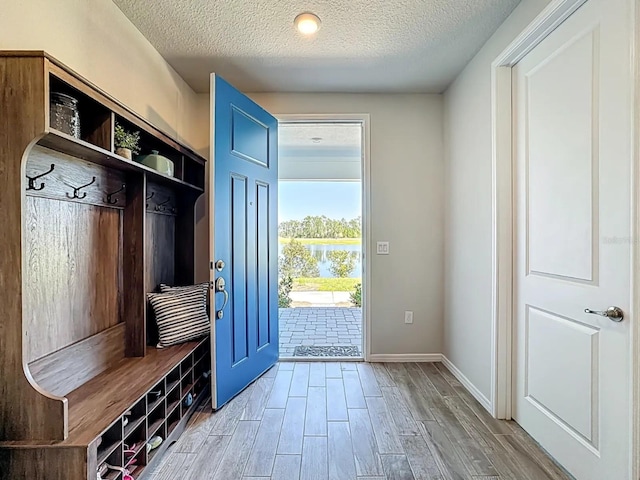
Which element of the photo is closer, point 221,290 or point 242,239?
point 221,290

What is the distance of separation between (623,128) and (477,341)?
A: 5.40ft

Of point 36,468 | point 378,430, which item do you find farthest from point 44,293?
point 378,430

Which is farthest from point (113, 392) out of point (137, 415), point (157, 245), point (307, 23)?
point (307, 23)

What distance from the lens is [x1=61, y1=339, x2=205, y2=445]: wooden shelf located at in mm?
1304

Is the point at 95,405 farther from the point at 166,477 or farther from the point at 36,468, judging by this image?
the point at 166,477

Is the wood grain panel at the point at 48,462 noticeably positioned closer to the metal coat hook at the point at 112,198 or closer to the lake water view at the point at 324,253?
the metal coat hook at the point at 112,198

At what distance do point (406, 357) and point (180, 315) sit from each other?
6.85 feet

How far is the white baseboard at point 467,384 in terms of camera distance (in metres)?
2.35

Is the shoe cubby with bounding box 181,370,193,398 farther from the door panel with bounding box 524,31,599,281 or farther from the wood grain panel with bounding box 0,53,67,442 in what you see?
the door panel with bounding box 524,31,599,281

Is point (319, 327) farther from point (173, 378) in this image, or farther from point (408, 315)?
point (173, 378)

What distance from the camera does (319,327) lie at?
4.66m

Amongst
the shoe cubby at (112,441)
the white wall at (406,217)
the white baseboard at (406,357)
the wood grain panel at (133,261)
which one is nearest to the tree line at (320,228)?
the white wall at (406,217)

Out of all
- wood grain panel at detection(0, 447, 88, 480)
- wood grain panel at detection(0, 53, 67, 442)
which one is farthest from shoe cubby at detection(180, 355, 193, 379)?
wood grain panel at detection(0, 53, 67, 442)

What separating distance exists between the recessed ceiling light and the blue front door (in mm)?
644
